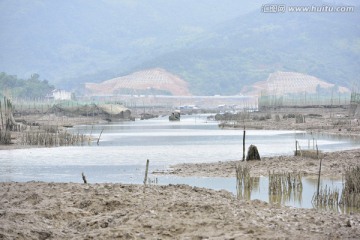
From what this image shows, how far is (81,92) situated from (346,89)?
69.2 m

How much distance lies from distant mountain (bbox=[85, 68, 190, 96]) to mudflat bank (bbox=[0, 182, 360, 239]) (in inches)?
5509

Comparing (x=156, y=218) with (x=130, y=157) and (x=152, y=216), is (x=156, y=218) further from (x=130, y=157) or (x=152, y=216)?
(x=130, y=157)

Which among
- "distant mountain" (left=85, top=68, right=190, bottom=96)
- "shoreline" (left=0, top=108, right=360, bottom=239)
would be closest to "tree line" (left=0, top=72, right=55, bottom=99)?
"distant mountain" (left=85, top=68, right=190, bottom=96)

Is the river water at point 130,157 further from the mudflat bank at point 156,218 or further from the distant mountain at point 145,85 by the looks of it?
the distant mountain at point 145,85

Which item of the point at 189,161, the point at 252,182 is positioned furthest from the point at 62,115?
the point at 252,182

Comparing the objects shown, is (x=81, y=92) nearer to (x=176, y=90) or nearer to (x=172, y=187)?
(x=176, y=90)

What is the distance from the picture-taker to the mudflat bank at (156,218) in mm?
11240

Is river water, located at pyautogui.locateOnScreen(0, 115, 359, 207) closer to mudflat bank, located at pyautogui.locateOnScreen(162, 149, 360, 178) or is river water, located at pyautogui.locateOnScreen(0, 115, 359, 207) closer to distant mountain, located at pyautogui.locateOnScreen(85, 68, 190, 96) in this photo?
mudflat bank, located at pyautogui.locateOnScreen(162, 149, 360, 178)

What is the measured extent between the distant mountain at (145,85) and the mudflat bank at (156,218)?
140 meters

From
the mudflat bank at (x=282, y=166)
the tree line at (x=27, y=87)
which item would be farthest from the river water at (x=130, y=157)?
the tree line at (x=27, y=87)

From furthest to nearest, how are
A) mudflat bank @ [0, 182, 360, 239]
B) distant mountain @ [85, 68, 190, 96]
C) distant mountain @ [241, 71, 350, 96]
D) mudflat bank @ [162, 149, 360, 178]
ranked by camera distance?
distant mountain @ [85, 68, 190, 96] → distant mountain @ [241, 71, 350, 96] → mudflat bank @ [162, 149, 360, 178] → mudflat bank @ [0, 182, 360, 239]

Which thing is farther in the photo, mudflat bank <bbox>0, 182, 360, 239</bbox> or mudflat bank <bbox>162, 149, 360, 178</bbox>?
mudflat bank <bbox>162, 149, 360, 178</bbox>

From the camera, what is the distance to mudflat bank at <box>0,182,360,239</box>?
11.2m

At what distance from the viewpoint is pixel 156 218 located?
12.3 metres
